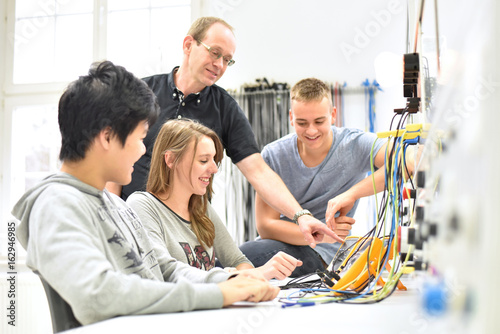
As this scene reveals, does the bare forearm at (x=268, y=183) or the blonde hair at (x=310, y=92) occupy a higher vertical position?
the blonde hair at (x=310, y=92)

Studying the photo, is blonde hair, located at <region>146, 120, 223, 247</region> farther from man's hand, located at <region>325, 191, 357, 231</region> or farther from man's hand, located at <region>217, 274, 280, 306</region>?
man's hand, located at <region>217, 274, 280, 306</region>

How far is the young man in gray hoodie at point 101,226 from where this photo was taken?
27.8 inches

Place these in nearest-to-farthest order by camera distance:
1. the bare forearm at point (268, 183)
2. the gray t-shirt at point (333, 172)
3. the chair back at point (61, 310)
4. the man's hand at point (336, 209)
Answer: the chair back at point (61, 310), the man's hand at point (336, 209), the bare forearm at point (268, 183), the gray t-shirt at point (333, 172)

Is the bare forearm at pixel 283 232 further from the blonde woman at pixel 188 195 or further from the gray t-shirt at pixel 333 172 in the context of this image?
the blonde woman at pixel 188 195

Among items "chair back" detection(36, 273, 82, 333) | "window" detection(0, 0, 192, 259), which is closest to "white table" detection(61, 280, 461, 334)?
"chair back" detection(36, 273, 82, 333)

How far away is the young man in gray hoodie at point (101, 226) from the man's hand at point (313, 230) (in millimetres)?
629

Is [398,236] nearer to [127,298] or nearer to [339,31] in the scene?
[127,298]

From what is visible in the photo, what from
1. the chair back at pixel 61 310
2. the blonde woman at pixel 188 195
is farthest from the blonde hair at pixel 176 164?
the chair back at pixel 61 310

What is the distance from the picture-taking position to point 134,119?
93 centimetres

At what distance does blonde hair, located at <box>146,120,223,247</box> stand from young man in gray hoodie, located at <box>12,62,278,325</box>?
1.69 ft

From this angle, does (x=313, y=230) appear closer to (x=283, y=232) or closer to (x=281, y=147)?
(x=283, y=232)

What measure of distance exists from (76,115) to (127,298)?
342mm

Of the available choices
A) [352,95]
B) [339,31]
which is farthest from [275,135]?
[339,31]

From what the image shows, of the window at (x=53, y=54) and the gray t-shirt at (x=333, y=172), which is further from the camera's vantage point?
the window at (x=53, y=54)
